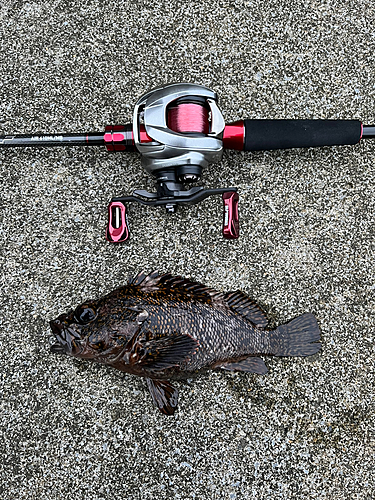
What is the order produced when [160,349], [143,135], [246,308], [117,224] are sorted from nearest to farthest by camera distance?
[160,349]
[143,135]
[246,308]
[117,224]

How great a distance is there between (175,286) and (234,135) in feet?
2.45

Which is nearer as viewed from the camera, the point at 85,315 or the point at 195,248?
the point at 85,315

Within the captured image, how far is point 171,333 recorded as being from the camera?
1556 mm

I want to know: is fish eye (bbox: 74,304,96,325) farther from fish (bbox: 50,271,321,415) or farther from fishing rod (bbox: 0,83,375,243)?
fishing rod (bbox: 0,83,375,243)

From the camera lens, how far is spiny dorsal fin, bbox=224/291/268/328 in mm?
1743

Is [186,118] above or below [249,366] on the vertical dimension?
above

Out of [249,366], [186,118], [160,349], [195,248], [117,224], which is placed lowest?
[249,366]

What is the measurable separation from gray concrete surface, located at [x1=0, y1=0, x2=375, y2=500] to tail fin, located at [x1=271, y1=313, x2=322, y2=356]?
0.20 ft

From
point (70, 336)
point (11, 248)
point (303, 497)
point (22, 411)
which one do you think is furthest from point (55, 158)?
point (303, 497)

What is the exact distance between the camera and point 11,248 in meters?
1.92

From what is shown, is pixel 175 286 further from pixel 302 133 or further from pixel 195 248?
pixel 302 133

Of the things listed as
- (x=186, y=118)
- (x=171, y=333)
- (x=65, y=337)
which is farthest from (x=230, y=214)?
(x=65, y=337)

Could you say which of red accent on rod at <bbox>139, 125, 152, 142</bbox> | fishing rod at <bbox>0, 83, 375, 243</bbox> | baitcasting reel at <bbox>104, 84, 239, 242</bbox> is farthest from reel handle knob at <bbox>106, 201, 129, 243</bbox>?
red accent on rod at <bbox>139, 125, 152, 142</bbox>

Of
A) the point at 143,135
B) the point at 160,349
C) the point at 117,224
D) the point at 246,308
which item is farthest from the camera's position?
the point at 117,224
